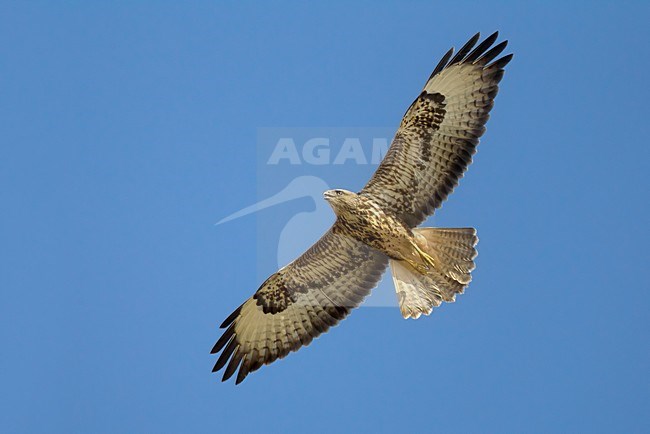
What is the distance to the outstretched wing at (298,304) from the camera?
38.2ft

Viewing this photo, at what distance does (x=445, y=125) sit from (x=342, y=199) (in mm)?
1205

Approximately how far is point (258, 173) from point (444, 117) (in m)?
2.13

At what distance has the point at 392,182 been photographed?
37.0 feet

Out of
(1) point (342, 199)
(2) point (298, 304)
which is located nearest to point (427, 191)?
(1) point (342, 199)

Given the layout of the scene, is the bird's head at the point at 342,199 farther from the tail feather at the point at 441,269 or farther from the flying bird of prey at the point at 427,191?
the tail feather at the point at 441,269

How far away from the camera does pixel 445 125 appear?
36.7 feet

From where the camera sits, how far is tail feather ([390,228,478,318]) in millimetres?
11133

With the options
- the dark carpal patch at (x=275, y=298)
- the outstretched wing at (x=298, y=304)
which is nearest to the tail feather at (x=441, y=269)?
the outstretched wing at (x=298, y=304)

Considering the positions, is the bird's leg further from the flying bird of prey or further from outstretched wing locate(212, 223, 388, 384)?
outstretched wing locate(212, 223, 388, 384)

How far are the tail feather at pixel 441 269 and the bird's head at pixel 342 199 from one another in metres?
0.66

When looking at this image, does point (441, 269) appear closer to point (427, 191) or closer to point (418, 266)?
point (418, 266)

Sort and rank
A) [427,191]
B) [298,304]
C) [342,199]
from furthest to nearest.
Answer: [298,304]
[427,191]
[342,199]

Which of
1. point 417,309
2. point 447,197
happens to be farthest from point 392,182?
point 417,309

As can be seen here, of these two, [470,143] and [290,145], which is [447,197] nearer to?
[470,143]
